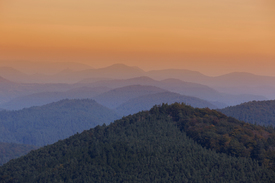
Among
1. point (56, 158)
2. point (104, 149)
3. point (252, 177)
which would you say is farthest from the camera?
point (56, 158)

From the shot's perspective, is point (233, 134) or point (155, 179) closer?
point (155, 179)

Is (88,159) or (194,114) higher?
(194,114)

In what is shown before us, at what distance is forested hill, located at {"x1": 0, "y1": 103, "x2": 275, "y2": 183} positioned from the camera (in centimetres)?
7381

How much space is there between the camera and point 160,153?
82.4 m

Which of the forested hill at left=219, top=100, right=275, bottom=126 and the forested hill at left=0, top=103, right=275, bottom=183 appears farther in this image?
the forested hill at left=219, top=100, right=275, bottom=126

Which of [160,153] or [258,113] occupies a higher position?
[160,153]

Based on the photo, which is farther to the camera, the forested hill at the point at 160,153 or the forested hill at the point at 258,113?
the forested hill at the point at 258,113

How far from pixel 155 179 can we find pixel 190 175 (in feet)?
24.3

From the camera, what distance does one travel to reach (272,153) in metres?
81.0

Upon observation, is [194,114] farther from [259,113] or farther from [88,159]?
[259,113]

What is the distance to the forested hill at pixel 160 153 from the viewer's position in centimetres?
7381

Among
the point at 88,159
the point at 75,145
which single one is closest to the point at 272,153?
the point at 88,159

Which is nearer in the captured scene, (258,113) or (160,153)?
(160,153)

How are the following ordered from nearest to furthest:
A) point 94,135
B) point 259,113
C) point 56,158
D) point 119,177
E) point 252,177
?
point 252,177, point 119,177, point 56,158, point 94,135, point 259,113
